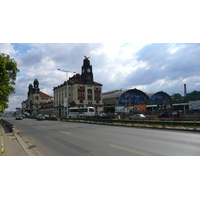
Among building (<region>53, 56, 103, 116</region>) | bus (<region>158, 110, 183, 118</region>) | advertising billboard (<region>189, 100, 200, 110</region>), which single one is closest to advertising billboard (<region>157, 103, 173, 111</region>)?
bus (<region>158, 110, 183, 118</region>)

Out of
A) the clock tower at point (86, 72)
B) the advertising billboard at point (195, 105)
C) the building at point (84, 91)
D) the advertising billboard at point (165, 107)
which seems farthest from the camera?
the clock tower at point (86, 72)

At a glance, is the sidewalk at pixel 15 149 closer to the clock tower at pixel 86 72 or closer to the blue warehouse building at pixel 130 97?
the blue warehouse building at pixel 130 97

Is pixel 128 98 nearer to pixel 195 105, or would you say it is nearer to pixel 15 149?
pixel 195 105

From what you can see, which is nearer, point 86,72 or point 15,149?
point 15,149

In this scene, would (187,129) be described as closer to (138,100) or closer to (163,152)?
(163,152)

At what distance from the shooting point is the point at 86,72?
9119 centimetres

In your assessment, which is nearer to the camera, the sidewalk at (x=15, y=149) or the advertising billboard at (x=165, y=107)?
the sidewalk at (x=15, y=149)

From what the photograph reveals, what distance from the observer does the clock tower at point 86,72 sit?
91.0m

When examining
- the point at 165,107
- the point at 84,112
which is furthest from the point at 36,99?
the point at 165,107

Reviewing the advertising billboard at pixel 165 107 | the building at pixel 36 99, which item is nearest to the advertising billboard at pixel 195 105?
the advertising billboard at pixel 165 107

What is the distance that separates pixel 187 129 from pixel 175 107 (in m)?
46.0

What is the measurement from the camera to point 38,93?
436 ft

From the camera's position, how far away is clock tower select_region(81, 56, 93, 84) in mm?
91031

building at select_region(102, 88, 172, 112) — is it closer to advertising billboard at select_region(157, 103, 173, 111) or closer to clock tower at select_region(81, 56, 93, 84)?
clock tower at select_region(81, 56, 93, 84)
